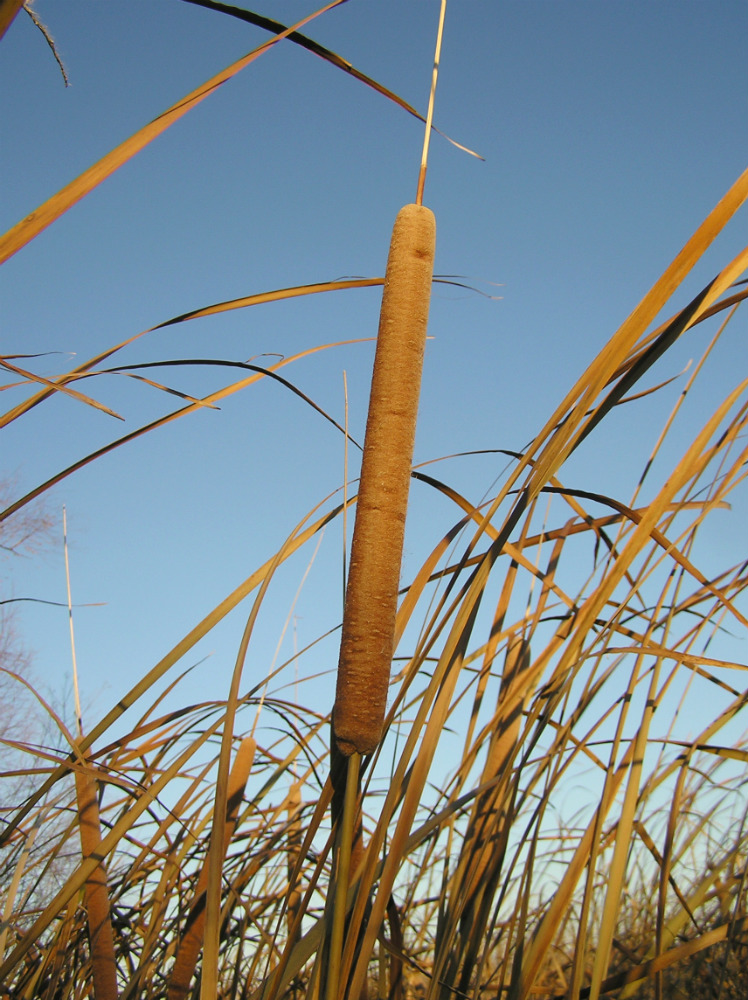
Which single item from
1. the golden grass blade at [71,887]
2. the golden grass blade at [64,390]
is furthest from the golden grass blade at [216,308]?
the golden grass blade at [71,887]

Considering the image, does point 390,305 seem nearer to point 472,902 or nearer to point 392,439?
point 392,439

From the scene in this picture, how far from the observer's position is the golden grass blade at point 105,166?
0.64 meters

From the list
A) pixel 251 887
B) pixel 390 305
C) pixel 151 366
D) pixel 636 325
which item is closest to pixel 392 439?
pixel 390 305

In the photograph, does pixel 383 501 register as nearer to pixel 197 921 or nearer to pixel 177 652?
pixel 177 652

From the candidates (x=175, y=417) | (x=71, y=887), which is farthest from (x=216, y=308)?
(x=71, y=887)

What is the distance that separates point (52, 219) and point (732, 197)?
0.62 meters

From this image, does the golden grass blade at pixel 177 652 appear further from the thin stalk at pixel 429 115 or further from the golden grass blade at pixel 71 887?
the thin stalk at pixel 429 115

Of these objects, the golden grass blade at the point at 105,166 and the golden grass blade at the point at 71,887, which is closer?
the golden grass blade at the point at 105,166

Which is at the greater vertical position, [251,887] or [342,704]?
[342,704]

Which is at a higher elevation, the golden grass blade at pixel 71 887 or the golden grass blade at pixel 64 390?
the golden grass blade at pixel 64 390

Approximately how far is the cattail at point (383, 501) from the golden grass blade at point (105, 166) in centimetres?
32

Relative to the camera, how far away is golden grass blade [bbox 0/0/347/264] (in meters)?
0.64

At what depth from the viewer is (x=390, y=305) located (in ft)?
3.25

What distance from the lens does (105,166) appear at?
2.30 ft
